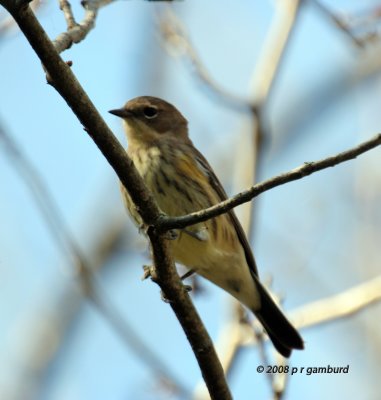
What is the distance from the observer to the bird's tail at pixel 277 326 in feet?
23.3

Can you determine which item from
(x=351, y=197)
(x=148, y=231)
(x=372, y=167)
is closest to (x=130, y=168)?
(x=148, y=231)

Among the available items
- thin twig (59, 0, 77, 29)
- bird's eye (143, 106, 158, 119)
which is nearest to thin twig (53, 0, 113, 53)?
thin twig (59, 0, 77, 29)

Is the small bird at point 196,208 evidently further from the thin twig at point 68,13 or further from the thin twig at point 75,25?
the thin twig at point 68,13

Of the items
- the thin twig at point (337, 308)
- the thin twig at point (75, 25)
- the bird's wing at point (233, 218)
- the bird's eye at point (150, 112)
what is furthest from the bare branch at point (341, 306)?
the thin twig at point (75, 25)

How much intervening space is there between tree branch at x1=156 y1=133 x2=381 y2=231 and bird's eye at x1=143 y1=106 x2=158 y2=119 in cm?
320

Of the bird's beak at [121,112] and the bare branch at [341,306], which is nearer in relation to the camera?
the bare branch at [341,306]

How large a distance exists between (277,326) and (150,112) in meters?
2.48

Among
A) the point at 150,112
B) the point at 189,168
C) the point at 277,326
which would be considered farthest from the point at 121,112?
the point at 277,326

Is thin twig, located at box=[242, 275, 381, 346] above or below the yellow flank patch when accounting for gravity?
below

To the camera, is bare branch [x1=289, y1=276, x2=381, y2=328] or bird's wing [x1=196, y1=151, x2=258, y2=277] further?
bird's wing [x1=196, y1=151, x2=258, y2=277]

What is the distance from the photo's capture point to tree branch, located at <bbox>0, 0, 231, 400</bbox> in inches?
158

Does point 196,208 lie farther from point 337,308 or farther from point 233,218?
point 337,308

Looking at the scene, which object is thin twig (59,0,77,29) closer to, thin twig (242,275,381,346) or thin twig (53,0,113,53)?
thin twig (53,0,113,53)

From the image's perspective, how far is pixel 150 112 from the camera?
25.7 feet
